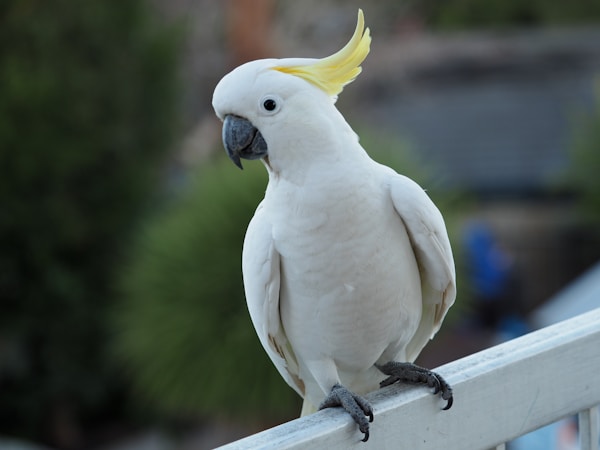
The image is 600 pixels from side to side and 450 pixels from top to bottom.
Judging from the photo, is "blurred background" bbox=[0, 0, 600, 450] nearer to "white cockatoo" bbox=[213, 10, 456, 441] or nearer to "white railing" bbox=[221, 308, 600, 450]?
"white cockatoo" bbox=[213, 10, 456, 441]

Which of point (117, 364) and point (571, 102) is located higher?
point (571, 102)

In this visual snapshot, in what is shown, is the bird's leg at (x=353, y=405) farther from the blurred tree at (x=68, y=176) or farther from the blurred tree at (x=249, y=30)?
the blurred tree at (x=249, y=30)

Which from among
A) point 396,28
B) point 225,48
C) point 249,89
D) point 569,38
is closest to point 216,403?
point 249,89

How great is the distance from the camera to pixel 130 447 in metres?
3.97

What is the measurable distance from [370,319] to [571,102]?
206 inches

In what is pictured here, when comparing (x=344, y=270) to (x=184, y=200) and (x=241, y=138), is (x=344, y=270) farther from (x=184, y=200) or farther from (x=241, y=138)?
(x=184, y=200)

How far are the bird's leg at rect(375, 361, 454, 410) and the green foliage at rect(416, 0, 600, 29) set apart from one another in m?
7.48

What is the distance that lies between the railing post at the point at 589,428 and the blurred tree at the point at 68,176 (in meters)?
2.62

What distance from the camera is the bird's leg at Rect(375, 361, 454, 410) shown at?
0.80m

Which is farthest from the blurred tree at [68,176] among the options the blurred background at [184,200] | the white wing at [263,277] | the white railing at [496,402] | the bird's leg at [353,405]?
the white railing at [496,402]

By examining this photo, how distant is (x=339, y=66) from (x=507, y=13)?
785 cm

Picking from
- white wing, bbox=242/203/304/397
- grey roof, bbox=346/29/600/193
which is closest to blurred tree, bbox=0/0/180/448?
grey roof, bbox=346/29/600/193

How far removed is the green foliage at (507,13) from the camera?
802cm

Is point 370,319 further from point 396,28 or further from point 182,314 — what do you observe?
point 396,28
